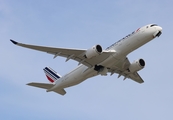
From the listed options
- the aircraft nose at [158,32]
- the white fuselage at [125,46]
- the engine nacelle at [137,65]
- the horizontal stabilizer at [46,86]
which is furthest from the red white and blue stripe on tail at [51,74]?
the aircraft nose at [158,32]

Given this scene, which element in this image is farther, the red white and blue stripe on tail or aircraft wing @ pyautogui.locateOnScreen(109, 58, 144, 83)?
the red white and blue stripe on tail

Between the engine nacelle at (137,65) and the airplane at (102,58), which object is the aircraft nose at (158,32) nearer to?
the airplane at (102,58)

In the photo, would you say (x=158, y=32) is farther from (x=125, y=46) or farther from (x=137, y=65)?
(x=137, y=65)

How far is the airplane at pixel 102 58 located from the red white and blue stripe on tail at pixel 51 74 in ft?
5.81

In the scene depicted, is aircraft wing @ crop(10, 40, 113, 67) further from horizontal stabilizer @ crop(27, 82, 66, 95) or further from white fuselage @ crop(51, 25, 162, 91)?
horizontal stabilizer @ crop(27, 82, 66, 95)

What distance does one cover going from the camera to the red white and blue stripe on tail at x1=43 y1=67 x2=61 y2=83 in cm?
5966

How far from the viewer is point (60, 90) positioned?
58.2m

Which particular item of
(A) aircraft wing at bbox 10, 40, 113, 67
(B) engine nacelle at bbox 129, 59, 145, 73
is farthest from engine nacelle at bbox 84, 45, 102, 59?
(B) engine nacelle at bbox 129, 59, 145, 73

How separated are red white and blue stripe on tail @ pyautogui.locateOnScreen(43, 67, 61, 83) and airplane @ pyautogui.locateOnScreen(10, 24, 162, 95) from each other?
1.77m

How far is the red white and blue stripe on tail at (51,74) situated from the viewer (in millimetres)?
59656

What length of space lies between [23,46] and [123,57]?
39.8 ft

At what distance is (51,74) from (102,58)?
1261 centimetres

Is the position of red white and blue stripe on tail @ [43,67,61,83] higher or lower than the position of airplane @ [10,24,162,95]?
higher

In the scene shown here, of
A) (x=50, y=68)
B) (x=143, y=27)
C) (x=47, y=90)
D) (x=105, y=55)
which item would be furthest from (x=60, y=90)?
(x=143, y=27)
